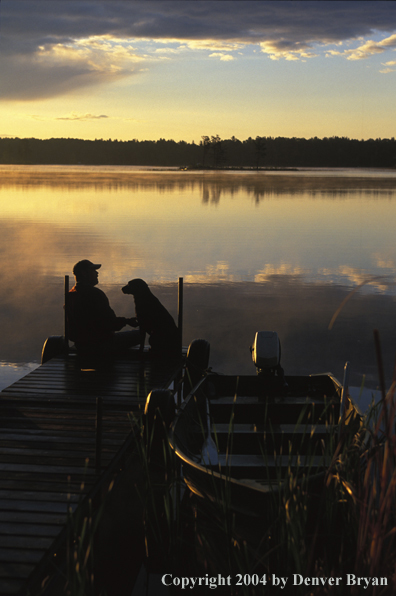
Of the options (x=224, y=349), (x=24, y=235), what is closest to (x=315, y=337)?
(x=224, y=349)

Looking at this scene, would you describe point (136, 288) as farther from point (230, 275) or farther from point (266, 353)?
point (230, 275)

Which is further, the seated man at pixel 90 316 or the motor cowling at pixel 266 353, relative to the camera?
the seated man at pixel 90 316

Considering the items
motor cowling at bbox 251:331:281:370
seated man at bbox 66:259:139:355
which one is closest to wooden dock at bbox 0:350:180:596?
seated man at bbox 66:259:139:355

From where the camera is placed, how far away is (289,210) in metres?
46.2

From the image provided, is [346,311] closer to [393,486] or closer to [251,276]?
[251,276]

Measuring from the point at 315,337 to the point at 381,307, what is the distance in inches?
154

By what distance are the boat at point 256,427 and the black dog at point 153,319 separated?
1472 mm

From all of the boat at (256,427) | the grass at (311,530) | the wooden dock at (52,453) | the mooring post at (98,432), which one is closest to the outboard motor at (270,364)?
the boat at (256,427)

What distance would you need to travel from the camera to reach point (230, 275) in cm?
2084

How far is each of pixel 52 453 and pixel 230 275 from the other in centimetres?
1559

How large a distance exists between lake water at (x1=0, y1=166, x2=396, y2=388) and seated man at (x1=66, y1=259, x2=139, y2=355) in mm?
2710

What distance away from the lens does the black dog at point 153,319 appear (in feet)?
28.7

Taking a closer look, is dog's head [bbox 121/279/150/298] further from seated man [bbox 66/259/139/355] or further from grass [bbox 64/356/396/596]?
grass [bbox 64/356/396/596]

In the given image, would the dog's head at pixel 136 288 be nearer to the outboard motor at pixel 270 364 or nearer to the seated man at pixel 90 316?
the seated man at pixel 90 316
